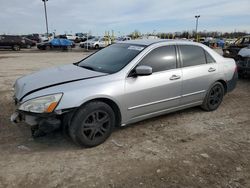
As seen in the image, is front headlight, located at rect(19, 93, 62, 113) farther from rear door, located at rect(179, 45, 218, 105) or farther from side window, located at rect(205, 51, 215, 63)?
side window, located at rect(205, 51, 215, 63)

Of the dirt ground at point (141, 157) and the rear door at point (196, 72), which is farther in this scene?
the rear door at point (196, 72)

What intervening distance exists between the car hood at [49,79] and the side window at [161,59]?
2.94 feet

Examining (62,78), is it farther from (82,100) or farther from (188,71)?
(188,71)

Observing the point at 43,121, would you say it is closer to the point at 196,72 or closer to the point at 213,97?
the point at 196,72

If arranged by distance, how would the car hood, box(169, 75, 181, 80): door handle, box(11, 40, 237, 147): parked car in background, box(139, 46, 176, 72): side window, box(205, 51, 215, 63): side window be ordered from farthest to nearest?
box(205, 51, 215, 63): side window < box(169, 75, 181, 80): door handle < box(139, 46, 176, 72): side window < the car hood < box(11, 40, 237, 147): parked car in background

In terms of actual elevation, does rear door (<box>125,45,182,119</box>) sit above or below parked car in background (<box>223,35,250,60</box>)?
below

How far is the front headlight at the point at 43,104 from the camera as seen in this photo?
11.2 ft

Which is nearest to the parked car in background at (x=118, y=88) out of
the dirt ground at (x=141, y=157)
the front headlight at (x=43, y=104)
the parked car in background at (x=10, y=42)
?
the front headlight at (x=43, y=104)

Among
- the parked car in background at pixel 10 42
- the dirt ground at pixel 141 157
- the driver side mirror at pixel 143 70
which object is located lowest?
the dirt ground at pixel 141 157

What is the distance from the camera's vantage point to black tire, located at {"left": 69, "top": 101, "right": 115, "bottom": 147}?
11.8ft

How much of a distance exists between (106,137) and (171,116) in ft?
5.77

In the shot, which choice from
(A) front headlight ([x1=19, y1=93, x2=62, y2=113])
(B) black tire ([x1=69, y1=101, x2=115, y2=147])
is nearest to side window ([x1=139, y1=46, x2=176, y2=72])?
(B) black tire ([x1=69, y1=101, x2=115, y2=147])

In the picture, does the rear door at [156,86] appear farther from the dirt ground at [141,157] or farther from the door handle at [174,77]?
the dirt ground at [141,157]

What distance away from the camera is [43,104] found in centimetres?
343
